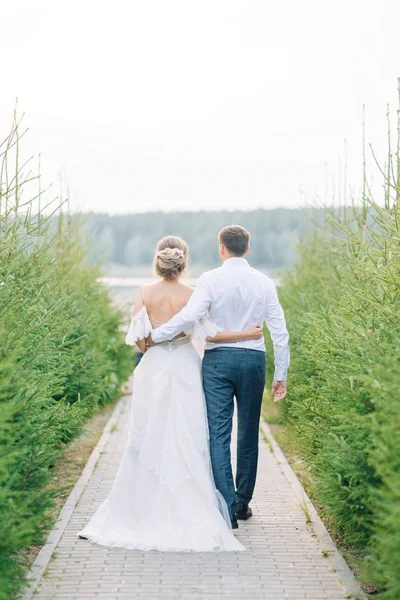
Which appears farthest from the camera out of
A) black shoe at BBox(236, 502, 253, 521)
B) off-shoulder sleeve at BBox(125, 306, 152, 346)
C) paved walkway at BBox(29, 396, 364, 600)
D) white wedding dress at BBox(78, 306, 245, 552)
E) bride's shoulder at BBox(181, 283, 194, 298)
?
black shoe at BBox(236, 502, 253, 521)

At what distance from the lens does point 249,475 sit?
7.34m

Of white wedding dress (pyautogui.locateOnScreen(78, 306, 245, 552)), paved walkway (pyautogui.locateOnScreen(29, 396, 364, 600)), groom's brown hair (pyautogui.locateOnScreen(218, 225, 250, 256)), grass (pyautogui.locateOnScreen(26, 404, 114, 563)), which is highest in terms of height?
groom's brown hair (pyautogui.locateOnScreen(218, 225, 250, 256))

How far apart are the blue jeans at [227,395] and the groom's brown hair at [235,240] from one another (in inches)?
32.1

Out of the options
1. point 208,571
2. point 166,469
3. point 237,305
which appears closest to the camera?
point 208,571

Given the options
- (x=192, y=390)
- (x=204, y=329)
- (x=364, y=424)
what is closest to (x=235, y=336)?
(x=204, y=329)

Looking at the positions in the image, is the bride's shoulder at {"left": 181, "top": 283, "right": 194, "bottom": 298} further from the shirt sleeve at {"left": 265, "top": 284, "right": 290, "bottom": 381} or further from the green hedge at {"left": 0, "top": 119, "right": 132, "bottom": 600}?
the green hedge at {"left": 0, "top": 119, "right": 132, "bottom": 600}

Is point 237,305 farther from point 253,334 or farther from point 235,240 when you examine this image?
point 235,240

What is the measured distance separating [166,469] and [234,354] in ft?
3.33

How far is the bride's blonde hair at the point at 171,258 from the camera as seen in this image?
7113mm

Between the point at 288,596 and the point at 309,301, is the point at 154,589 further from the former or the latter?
the point at 309,301

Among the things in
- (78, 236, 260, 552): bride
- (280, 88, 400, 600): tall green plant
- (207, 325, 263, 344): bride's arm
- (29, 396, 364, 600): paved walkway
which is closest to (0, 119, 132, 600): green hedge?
(29, 396, 364, 600): paved walkway

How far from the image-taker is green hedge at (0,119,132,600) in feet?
15.4

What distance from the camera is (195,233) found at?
27.0 m

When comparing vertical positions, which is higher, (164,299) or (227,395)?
(164,299)
